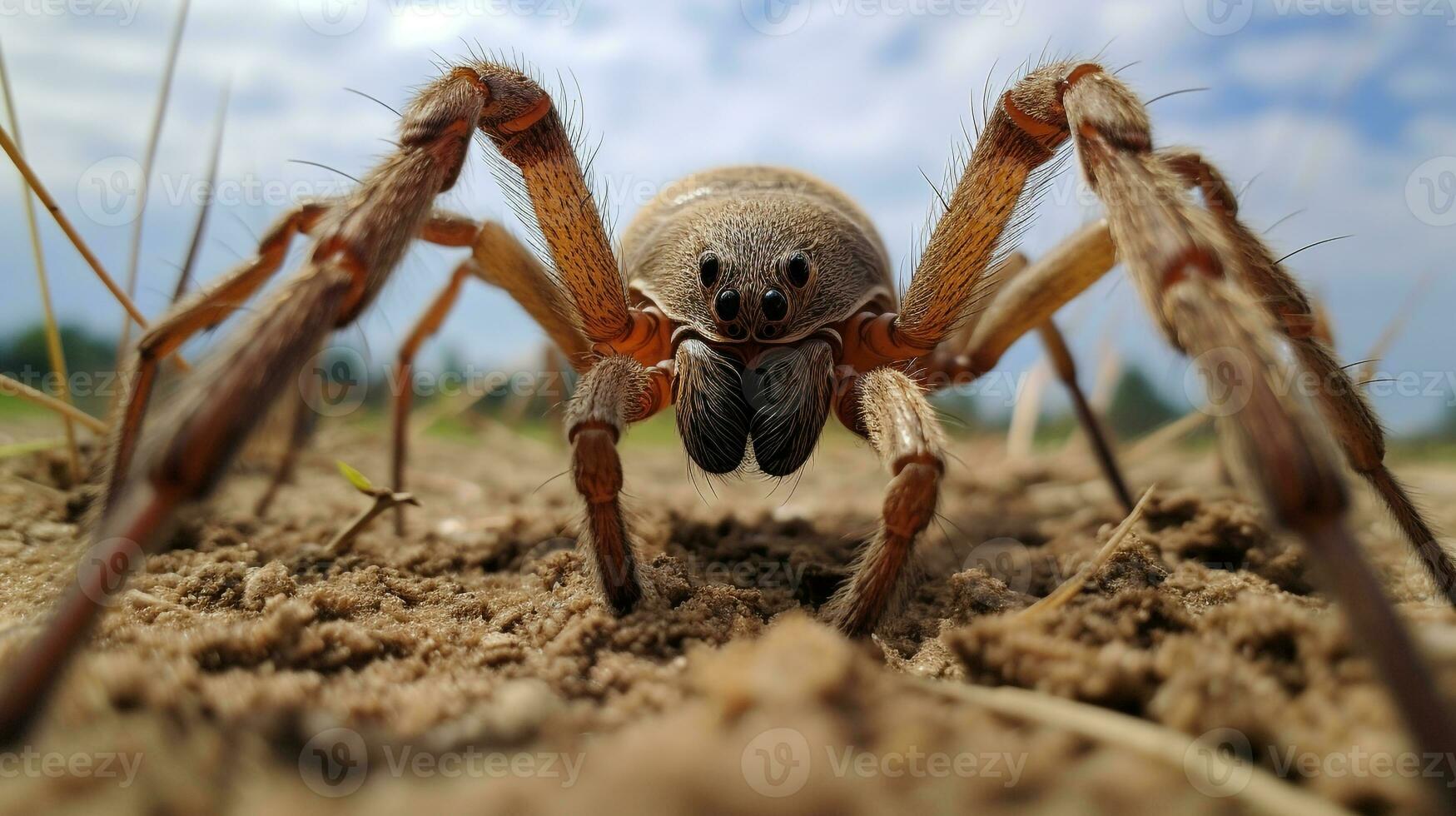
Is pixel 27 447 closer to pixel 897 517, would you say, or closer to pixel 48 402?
pixel 48 402

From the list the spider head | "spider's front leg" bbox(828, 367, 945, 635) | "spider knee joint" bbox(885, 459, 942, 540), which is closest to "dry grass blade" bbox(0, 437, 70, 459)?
the spider head

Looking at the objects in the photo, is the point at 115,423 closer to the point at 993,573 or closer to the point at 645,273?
the point at 645,273

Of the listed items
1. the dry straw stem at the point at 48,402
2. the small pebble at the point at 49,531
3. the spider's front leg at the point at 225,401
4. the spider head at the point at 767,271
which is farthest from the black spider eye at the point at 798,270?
the small pebble at the point at 49,531

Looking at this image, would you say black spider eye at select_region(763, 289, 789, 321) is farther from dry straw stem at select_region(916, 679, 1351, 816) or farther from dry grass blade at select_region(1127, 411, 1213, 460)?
dry grass blade at select_region(1127, 411, 1213, 460)

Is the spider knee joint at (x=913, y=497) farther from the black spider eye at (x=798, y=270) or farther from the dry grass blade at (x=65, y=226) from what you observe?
the dry grass blade at (x=65, y=226)

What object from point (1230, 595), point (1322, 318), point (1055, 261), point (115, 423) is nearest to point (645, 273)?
point (1055, 261)

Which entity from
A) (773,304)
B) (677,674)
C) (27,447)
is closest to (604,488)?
(677,674)
